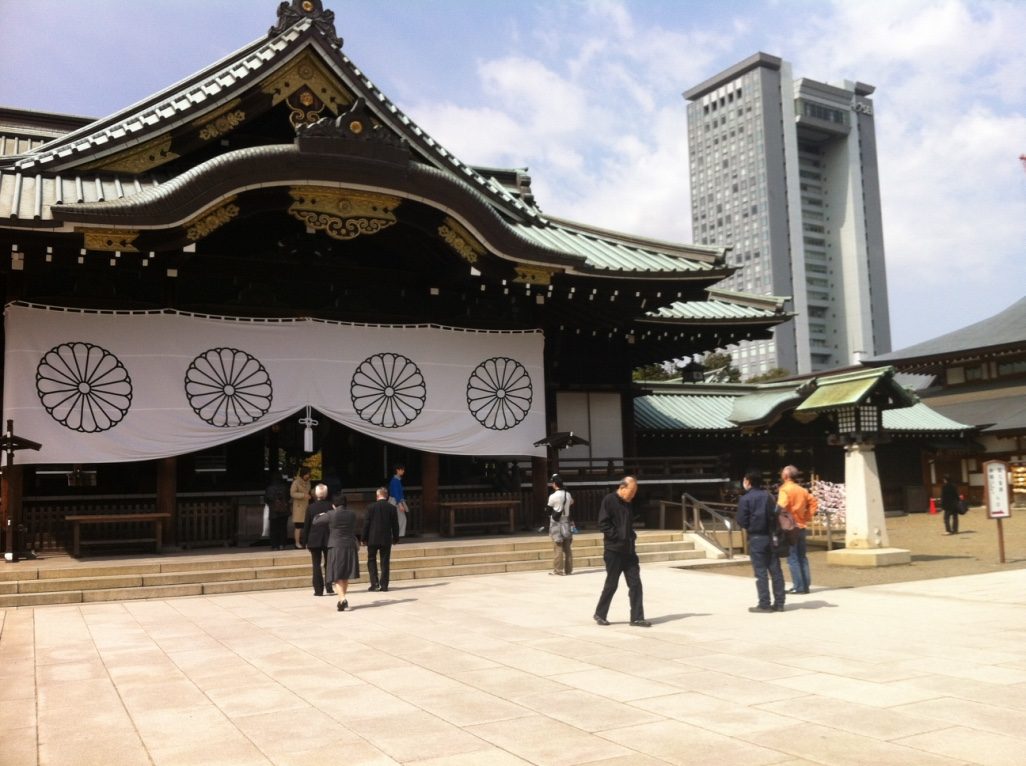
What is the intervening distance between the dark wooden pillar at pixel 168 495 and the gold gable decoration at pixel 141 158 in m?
5.46

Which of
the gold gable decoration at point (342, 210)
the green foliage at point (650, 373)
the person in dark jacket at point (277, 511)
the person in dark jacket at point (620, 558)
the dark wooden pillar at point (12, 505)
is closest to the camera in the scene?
the person in dark jacket at point (620, 558)

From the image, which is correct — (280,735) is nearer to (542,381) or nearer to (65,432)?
(65,432)

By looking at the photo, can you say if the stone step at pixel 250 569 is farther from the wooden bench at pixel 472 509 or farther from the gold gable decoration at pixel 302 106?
the gold gable decoration at pixel 302 106

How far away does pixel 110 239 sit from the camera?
47.5ft

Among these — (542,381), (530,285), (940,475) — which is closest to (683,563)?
(542,381)

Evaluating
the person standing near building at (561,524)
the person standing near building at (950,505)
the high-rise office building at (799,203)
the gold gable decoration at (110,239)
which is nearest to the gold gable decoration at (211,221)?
the gold gable decoration at (110,239)

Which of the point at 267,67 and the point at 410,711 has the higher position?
the point at 267,67

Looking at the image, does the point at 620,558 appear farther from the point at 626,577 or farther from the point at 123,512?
the point at 123,512

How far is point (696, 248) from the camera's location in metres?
20.7

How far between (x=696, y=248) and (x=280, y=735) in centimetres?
1692

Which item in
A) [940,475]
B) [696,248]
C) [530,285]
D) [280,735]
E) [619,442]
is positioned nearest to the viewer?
[280,735]

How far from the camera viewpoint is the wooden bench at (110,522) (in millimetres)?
14312

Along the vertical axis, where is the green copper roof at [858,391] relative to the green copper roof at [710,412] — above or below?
below

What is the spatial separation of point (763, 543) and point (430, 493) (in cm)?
868
